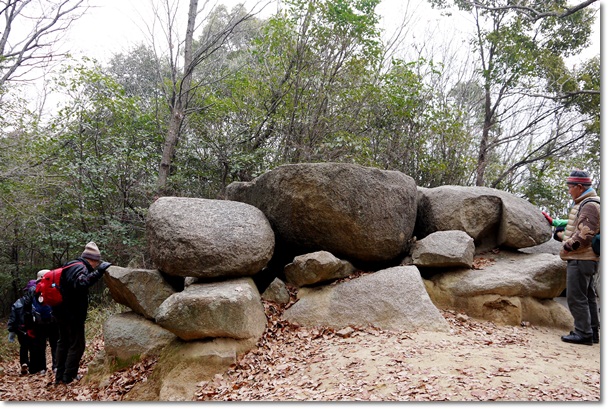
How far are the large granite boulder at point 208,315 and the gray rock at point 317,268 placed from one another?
125 centimetres

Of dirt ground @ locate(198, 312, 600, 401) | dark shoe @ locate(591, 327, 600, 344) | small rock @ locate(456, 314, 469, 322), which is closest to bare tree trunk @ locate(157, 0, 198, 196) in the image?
dirt ground @ locate(198, 312, 600, 401)

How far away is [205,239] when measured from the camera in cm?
598

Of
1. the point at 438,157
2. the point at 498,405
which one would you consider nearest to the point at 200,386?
the point at 498,405

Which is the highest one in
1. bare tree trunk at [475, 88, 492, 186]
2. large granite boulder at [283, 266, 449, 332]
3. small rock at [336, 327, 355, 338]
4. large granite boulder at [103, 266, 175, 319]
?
bare tree trunk at [475, 88, 492, 186]

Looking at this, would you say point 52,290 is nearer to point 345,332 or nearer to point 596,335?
point 345,332

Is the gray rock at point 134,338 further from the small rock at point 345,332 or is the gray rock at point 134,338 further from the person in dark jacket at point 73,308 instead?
the small rock at point 345,332

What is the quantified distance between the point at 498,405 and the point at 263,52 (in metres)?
10.1

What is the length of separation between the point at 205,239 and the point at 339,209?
211cm

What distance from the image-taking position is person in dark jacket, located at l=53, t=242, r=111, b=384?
5879 mm

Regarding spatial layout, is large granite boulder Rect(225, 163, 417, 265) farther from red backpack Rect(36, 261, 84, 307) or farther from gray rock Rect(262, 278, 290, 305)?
red backpack Rect(36, 261, 84, 307)

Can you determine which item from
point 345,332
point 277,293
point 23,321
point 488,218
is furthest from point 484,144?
point 23,321

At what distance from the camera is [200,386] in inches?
196

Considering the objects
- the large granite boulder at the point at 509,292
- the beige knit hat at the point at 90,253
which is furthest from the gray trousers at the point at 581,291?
the beige knit hat at the point at 90,253

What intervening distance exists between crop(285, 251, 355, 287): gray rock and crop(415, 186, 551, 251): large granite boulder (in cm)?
225
